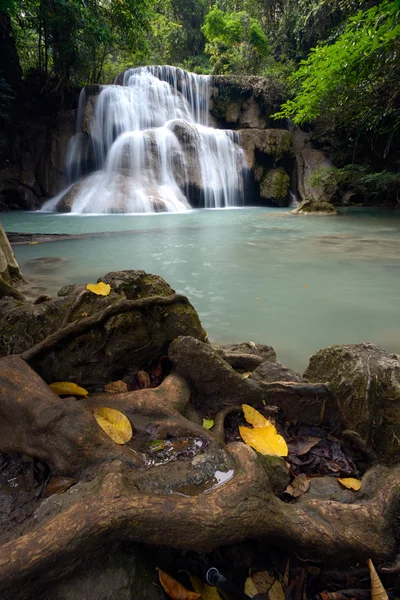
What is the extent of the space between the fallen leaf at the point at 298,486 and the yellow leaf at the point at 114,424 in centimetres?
61

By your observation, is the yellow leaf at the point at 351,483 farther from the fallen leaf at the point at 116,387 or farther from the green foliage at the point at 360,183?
the green foliage at the point at 360,183

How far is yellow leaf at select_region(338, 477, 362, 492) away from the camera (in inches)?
49.3

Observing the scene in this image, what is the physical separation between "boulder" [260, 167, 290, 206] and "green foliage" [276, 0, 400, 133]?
5770 mm

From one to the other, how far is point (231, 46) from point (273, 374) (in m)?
26.6

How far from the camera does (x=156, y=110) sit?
58.2ft

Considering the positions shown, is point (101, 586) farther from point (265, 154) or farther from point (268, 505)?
point (265, 154)

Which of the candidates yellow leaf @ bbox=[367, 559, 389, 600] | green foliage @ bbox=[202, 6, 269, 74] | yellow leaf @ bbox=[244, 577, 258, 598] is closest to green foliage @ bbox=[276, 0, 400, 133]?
yellow leaf @ bbox=[367, 559, 389, 600]


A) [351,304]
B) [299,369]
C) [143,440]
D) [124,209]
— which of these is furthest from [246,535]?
[124,209]

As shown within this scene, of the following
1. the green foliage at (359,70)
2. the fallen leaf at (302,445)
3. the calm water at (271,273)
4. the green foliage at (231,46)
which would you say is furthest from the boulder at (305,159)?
the fallen leaf at (302,445)

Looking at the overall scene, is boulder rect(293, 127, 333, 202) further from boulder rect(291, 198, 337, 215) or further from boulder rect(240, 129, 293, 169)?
boulder rect(291, 198, 337, 215)

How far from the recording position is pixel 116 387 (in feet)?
5.75

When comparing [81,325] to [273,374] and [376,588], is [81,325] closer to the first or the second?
[273,374]

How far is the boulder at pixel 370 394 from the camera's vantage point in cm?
146

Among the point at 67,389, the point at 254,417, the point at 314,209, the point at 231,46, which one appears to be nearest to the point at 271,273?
the point at 254,417
